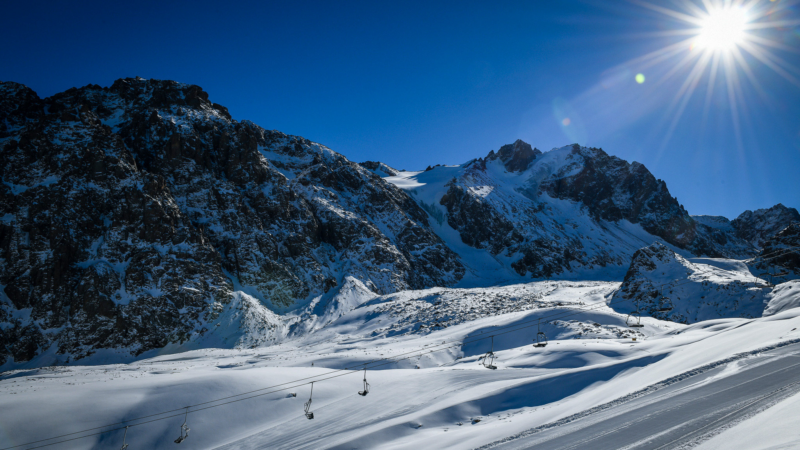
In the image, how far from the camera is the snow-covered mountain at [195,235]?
1734 inches

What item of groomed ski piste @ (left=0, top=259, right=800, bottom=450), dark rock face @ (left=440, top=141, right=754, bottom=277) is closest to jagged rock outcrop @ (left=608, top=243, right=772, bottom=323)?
groomed ski piste @ (left=0, top=259, right=800, bottom=450)

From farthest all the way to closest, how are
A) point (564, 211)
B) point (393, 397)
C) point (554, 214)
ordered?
point (564, 211) → point (554, 214) → point (393, 397)

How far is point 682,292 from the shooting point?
130ft

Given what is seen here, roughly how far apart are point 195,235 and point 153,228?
5.43 m

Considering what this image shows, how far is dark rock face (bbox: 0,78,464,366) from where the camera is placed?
1719 inches

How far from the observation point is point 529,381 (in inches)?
607

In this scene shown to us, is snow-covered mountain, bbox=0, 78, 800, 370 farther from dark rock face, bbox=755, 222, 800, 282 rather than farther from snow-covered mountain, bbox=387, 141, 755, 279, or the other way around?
dark rock face, bbox=755, 222, 800, 282

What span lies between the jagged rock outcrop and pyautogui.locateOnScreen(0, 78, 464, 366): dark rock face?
37553 millimetres

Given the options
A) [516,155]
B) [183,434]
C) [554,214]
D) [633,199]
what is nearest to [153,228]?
[183,434]

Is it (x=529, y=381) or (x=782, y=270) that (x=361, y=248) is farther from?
(x=782, y=270)

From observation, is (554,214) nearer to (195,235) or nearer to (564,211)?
(564,211)

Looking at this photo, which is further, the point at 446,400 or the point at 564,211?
the point at 564,211

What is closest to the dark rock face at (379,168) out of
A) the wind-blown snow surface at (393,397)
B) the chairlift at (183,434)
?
the wind-blown snow surface at (393,397)

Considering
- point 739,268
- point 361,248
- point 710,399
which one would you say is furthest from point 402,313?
point 739,268
